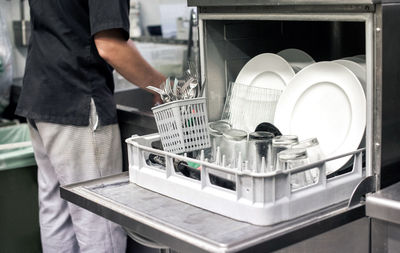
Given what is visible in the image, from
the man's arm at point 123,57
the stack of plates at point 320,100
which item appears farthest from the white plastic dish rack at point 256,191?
the man's arm at point 123,57

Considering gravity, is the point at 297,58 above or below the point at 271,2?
below

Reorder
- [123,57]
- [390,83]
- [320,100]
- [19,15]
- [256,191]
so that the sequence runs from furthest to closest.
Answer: [19,15]
[123,57]
[320,100]
[390,83]
[256,191]

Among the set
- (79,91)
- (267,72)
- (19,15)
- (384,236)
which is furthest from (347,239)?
(19,15)

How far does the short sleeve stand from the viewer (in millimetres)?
1745

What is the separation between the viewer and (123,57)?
73.2 inches

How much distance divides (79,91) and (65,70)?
8 centimetres

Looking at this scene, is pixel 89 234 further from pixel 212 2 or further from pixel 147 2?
pixel 147 2

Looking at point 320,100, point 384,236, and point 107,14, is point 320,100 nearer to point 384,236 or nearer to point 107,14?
point 384,236

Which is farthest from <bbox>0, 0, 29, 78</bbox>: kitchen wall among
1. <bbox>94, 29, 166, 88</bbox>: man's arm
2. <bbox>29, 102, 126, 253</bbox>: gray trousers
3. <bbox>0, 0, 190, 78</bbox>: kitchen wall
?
<bbox>94, 29, 166, 88</bbox>: man's arm

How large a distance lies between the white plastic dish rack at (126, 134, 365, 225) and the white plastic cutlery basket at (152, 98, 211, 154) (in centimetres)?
6

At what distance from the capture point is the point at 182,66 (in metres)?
2.95

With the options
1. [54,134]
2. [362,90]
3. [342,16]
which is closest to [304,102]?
[362,90]

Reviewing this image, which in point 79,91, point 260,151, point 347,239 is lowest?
point 347,239

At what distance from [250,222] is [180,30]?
2.06m
